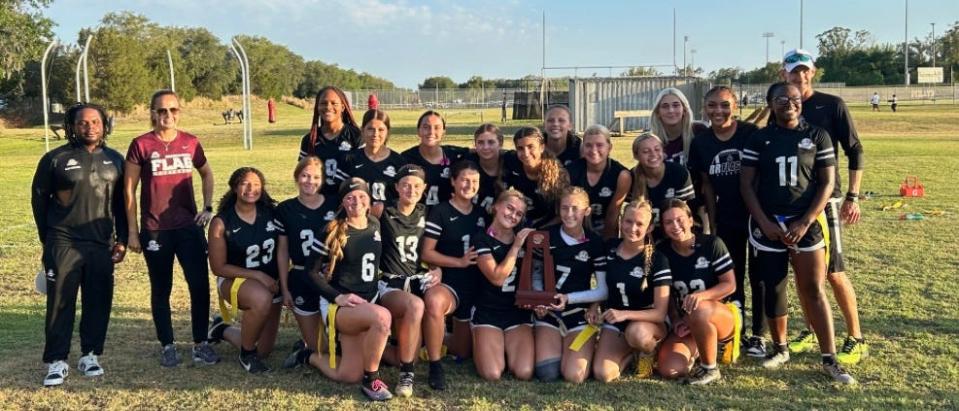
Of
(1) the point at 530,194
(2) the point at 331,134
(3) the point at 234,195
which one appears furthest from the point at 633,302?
(3) the point at 234,195

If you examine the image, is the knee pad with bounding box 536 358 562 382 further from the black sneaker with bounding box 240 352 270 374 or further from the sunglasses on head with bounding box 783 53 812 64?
the sunglasses on head with bounding box 783 53 812 64

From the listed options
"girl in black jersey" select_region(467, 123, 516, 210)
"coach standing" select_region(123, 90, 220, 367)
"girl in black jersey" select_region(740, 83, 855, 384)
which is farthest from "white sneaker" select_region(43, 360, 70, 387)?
"girl in black jersey" select_region(740, 83, 855, 384)

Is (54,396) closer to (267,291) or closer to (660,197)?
(267,291)

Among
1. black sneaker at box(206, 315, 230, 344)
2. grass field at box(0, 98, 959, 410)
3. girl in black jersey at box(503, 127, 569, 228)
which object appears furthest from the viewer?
black sneaker at box(206, 315, 230, 344)

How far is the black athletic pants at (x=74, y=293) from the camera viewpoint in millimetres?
4805

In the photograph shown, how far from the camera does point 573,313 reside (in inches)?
197

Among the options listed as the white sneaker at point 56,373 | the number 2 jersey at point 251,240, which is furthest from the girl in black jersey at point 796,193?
the white sneaker at point 56,373

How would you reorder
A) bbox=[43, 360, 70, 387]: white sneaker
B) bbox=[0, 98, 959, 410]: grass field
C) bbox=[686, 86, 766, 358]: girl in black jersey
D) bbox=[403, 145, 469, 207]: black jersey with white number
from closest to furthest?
bbox=[0, 98, 959, 410]: grass field, bbox=[43, 360, 70, 387]: white sneaker, bbox=[686, 86, 766, 358]: girl in black jersey, bbox=[403, 145, 469, 207]: black jersey with white number

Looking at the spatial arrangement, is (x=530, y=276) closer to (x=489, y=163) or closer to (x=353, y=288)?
(x=489, y=163)

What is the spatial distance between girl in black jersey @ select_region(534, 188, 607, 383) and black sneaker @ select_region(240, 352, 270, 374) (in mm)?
1804

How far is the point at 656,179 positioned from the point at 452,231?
143 cm

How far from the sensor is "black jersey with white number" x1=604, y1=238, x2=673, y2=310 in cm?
477

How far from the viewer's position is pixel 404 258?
5012mm

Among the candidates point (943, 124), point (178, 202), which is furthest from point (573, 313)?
point (943, 124)
